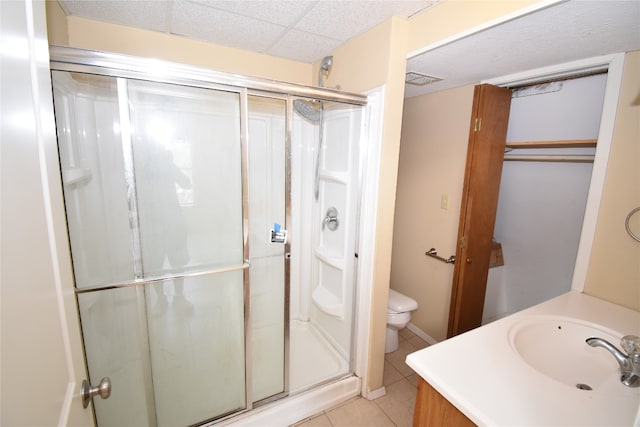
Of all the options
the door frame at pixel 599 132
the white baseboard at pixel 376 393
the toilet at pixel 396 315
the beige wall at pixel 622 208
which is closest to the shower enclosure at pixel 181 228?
the white baseboard at pixel 376 393

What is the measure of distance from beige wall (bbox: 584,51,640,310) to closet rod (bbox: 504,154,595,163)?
0.74m

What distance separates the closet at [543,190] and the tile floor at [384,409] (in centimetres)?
114

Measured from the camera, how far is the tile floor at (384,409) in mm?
1729

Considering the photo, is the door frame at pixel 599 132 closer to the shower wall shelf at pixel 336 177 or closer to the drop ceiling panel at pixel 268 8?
the shower wall shelf at pixel 336 177

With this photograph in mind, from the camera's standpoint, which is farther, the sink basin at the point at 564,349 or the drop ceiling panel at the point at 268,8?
the drop ceiling panel at the point at 268,8

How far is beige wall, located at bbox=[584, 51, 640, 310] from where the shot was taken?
1353mm

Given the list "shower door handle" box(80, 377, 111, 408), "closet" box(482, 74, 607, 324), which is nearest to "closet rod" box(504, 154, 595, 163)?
"closet" box(482, 74, 607, 324)

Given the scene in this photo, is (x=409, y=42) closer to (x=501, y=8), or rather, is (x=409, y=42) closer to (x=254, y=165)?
(x=501, y=8)

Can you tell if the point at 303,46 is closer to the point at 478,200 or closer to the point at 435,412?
the point at 478,200

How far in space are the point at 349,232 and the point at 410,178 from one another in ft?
3.51

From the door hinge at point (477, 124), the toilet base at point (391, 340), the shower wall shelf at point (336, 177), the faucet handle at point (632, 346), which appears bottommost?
the toilet base at point (391, 340)

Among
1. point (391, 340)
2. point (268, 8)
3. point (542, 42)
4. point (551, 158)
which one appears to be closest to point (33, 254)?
point (268, 8)

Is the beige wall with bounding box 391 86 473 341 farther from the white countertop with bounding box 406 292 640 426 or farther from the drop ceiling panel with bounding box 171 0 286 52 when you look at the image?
the drop ceiling panel with bounding box 171 0 286 52

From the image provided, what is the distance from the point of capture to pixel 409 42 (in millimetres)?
1541
